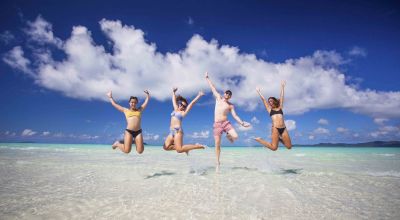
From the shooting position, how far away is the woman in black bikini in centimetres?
916

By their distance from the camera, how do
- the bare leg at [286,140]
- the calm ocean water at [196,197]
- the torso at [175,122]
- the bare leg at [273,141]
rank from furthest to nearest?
1. the bare leg at [273,141]
2. the bare leg at [286,140]
3. the torso at [175,122]
4. the calm ocean water at [196,197]

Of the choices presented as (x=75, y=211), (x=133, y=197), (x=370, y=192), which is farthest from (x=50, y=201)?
(x=370, y=192)

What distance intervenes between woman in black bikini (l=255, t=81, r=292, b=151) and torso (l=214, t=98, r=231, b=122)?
134 cm

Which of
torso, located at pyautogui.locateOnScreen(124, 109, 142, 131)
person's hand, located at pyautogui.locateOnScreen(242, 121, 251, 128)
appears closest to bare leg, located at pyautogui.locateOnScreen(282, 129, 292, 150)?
person's hand, located at pyautogui.locateOnScreen(242, 121, 251, 128)

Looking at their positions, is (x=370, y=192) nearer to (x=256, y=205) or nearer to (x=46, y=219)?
(x=256, y=205)

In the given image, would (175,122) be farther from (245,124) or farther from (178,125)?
(245,124)

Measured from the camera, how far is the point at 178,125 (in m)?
8.68

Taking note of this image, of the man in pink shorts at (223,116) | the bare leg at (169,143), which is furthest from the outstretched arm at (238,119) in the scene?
the bare leg at (169,143)

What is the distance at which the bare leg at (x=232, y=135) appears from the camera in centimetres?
872

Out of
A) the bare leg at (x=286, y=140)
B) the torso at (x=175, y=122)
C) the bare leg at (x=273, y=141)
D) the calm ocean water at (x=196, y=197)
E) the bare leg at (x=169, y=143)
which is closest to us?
the calm ocean water at (x=196, y=197)

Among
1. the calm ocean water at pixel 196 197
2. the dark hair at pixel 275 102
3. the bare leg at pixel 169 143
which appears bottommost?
the calm ocean water at pixel 196 197

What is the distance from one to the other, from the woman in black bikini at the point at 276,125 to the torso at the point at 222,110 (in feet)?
4.39

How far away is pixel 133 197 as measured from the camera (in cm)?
563

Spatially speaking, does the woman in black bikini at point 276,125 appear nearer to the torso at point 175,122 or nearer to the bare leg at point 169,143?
the torso at point 175,122
